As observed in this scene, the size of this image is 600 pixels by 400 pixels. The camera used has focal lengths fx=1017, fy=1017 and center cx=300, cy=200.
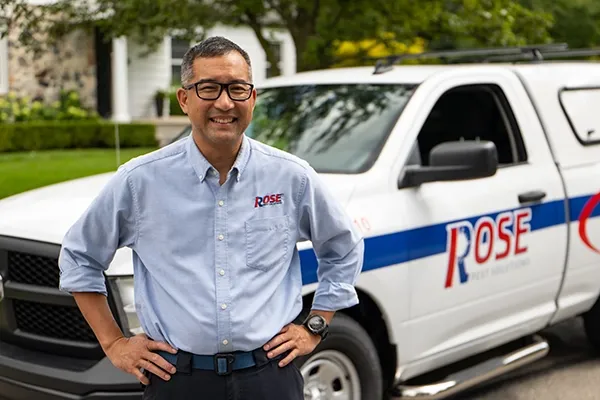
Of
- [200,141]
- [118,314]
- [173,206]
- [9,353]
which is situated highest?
[200,141]

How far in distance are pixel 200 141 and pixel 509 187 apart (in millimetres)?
2993

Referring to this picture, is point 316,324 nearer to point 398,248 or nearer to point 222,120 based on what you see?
point 222,120

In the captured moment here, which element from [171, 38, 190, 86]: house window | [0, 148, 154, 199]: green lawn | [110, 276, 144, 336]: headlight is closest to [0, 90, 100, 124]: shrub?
[0, 148, 154, 199]: green lawn

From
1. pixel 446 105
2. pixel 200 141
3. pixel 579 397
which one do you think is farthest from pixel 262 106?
pixel 200 141

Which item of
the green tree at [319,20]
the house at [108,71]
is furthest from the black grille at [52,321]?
the house at [108,71]

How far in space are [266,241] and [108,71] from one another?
21.1m

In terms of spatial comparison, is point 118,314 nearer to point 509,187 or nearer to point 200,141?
point 200,141

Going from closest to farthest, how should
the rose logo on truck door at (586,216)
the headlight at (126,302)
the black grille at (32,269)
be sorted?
the headlight at (126,302)
the black grille at (32,269)
the rose logo on truck door at (586,216)

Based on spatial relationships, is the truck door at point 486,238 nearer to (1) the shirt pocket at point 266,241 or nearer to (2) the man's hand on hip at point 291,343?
(2) the man's hand on hip at point 291,343

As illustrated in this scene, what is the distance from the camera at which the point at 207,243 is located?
9.00ft

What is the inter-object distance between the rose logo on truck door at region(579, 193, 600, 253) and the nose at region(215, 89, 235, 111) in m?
3.67

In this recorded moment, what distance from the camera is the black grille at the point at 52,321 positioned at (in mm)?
4246

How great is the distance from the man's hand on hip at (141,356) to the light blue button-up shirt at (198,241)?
0.12 ft

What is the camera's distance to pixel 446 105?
6.36 m
